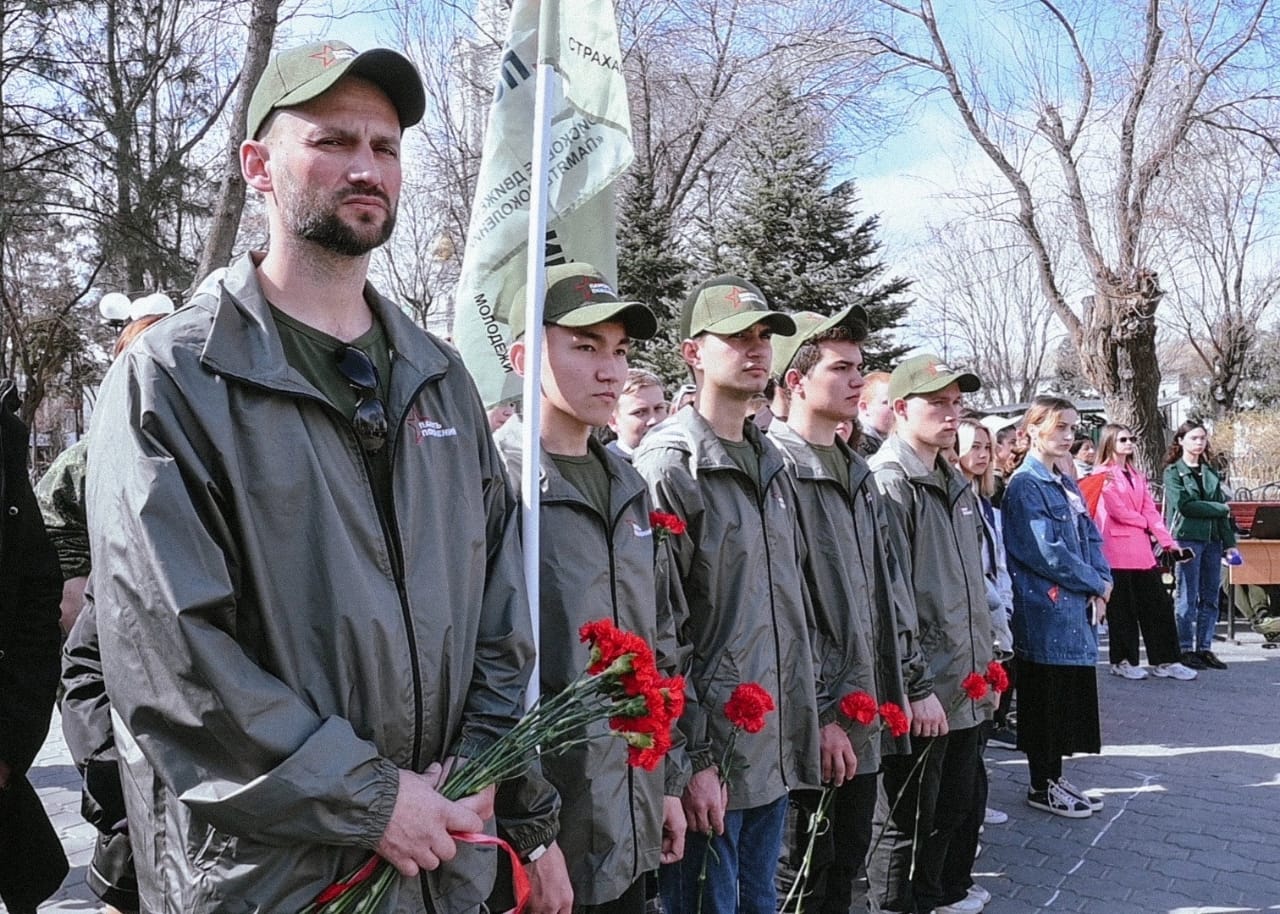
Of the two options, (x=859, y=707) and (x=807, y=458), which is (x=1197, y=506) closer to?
(x=807, y=458)

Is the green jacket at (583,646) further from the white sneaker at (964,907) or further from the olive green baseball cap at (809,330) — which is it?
the white sneaker at (964,907)

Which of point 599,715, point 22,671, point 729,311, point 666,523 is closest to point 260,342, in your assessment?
point 599,715

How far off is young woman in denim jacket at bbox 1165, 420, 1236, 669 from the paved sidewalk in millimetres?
1873

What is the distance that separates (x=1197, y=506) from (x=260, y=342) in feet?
35.4

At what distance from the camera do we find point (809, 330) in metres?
4.32

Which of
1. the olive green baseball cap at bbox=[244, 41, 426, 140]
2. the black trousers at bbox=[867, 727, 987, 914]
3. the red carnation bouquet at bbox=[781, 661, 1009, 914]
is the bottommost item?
the black trousers at bbox=[867, 727, 987, 914]

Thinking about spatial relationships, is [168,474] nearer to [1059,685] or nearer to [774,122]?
[1059,685]

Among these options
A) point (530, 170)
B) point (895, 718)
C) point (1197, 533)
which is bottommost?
point (895, 718)

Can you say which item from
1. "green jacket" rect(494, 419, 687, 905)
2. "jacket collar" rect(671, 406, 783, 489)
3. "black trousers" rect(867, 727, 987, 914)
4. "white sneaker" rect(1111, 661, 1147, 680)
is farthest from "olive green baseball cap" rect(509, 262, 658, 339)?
"white sneaker" rect(1111, 661, 1147, 680)

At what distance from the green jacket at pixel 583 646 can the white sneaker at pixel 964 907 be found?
Answer: 2323 mm

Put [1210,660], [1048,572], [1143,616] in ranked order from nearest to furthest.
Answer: [1048,572]
[1143,616]
[1210,660]

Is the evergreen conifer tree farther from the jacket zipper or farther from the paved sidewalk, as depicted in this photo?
the jacket zipper

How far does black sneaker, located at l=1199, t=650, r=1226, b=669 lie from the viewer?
10.5 meters

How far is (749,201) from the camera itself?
70.0 feet
